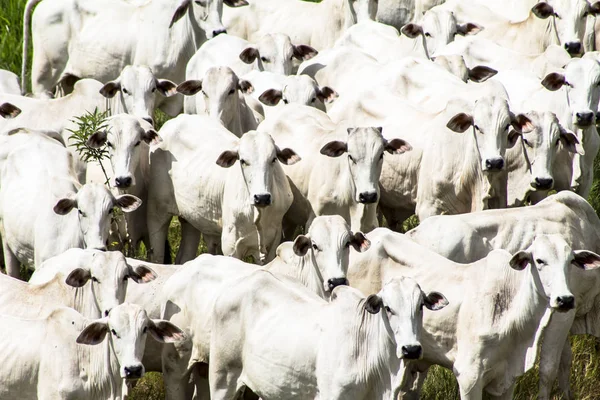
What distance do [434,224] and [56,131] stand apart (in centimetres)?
Result: 448

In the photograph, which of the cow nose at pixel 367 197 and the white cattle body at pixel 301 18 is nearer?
the cow nose at pixel 367 197

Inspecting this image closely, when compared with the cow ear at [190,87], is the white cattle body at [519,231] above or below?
above

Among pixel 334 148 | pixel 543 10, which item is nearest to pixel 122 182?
pixel 334 148

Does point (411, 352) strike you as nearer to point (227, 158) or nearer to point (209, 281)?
point (209, 281)

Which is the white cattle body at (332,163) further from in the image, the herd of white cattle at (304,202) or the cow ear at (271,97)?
the cow ear at (271,97)

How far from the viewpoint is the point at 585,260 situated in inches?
362

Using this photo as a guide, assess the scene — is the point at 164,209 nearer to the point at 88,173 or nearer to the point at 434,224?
the point at 88,173

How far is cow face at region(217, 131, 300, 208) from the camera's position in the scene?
11095 mm

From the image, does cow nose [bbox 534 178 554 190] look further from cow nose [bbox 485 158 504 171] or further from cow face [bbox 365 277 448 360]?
cow face [bbox 365 277 448 360]

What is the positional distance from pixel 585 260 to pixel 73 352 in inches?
137

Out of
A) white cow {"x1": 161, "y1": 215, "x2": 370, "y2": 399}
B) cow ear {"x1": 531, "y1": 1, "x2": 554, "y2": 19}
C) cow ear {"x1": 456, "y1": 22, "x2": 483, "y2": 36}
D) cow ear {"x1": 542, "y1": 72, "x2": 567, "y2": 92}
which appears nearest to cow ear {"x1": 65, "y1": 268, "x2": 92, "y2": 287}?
white cow {"x1": 161, "y1": 215, "x2": 370, "y2": 399}

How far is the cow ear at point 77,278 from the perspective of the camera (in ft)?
31.3

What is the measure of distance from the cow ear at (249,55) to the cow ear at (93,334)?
610 centimetres

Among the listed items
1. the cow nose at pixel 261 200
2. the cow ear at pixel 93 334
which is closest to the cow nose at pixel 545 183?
the cow nose at pixel 261 200
